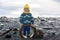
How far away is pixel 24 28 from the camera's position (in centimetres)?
1706

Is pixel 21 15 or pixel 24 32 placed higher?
pixel 21 15

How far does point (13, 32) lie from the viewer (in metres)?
19.1

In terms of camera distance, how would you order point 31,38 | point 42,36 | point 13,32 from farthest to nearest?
point 13,32, point 42,36, point 31,38

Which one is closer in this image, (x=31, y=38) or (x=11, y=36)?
(x=31, y=38)

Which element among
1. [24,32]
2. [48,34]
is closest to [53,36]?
[48,34]

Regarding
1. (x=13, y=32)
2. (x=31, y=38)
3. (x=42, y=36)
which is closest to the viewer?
(x=31, y=38)

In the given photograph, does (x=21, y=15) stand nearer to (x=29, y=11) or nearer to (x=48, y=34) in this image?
(x=29, y=11)

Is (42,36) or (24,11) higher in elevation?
(24,11)

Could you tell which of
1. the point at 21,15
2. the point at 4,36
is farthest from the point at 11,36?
the point at 21,15

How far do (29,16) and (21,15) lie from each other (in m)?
0.54

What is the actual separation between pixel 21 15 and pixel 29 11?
1.93 ft

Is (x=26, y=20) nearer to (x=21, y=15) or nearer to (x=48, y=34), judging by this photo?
(x=21, y=15)

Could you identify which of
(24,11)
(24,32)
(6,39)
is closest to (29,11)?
(24,11)

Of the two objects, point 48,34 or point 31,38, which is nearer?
point 31,38
